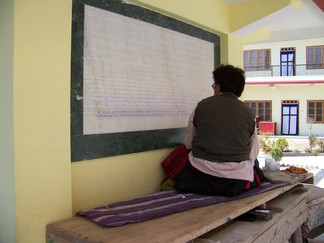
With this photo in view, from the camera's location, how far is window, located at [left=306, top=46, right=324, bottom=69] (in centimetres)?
1859

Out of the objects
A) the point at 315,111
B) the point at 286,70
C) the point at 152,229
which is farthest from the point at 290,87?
the point at 152,229

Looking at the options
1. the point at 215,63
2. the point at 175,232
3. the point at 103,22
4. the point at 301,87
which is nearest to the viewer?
the point at 175,232

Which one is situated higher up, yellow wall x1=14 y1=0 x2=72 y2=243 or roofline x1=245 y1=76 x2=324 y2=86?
roofline x1=245 y1=76 x2=324 y2=86

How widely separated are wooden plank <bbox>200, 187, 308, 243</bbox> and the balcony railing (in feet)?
52.0

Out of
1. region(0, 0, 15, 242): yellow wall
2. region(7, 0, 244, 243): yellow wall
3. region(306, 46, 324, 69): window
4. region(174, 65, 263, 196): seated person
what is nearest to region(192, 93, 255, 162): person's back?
region(174, 65, 263, 196): seated person

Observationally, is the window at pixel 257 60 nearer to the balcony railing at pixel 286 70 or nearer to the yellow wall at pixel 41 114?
the balcony railing at pixel 286 70

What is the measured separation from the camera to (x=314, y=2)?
433 cm

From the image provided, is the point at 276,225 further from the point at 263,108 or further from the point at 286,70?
the point at 286,70

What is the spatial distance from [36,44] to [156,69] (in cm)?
137

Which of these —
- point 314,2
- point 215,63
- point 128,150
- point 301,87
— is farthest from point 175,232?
point 301,87

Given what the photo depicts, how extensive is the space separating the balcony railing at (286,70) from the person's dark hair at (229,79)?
1631 centimetres

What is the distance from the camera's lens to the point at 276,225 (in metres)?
2.97

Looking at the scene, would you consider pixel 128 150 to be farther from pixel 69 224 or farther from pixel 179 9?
pixel 179 9

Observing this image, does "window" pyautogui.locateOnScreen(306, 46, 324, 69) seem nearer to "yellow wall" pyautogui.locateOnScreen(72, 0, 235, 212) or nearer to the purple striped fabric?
"yellow wall" pyautogui.locateOnScreen(72, 0, 235, 212)
